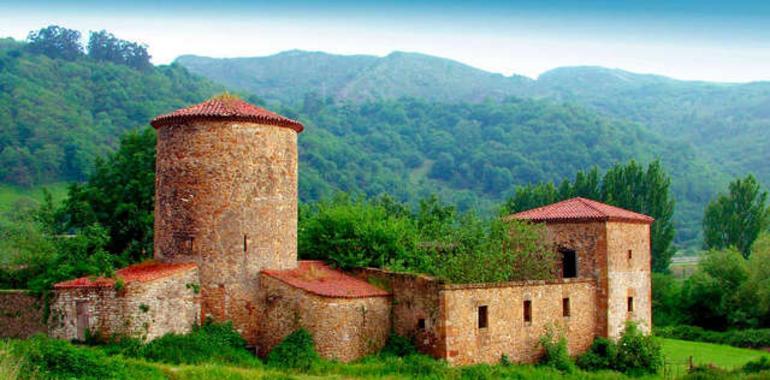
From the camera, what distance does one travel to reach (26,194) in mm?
75812

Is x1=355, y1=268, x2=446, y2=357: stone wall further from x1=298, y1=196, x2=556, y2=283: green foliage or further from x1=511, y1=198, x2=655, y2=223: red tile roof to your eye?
x1=511, y1=198, x2=655, y2=223: red tile roof

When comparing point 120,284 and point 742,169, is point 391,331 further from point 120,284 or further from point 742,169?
point 742,169

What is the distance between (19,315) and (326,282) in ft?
34.9

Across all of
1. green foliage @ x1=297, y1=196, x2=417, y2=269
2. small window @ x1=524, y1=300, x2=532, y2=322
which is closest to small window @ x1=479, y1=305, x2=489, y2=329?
small window @ x1=524, y1=300, x2=532, y2=322

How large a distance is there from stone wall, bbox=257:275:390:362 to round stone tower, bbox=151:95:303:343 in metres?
0.59

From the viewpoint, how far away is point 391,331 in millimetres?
26297

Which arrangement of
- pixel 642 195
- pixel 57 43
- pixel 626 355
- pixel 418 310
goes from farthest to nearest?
pixel 57 43
pixel 642 195
pixel 626 355
pixel 418 310

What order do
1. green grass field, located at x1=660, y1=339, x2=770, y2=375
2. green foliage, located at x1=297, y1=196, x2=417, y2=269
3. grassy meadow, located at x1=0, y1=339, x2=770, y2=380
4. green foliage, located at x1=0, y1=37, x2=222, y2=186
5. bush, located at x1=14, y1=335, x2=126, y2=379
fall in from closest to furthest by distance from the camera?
bush, located at x1=14, y1=335, x2=126, y2=379 < grassy meadow, located at x1=0, y1=339, x2=770, y2=380 < green foliage, located at x1=297, y1=196, x2=417, y2=269 < green grass field, located at x1=660, y1=339, x2=770, y2=375 < green foliage, located at x1=0, y1=37, x2=222, y2=186

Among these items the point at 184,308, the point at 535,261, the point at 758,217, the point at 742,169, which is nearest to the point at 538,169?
the point at 742,169

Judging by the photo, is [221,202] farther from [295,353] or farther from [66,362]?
[66,362]

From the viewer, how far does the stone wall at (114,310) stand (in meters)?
23.2

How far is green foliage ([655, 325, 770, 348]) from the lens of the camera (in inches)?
1716

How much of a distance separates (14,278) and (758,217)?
49.0 metres

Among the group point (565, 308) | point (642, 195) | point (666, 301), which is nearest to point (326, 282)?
point (565, 308)
